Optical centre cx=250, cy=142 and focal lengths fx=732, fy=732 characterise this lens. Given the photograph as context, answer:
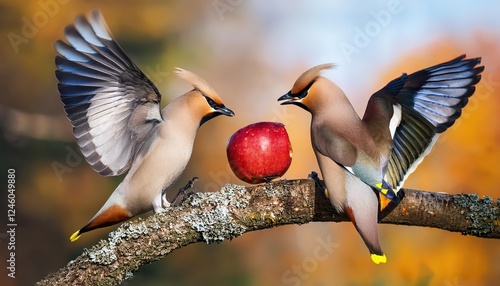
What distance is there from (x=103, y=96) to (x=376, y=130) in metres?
1.26

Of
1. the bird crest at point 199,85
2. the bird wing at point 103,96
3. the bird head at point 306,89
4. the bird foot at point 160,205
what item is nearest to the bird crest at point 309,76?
the bird head at point 306,89

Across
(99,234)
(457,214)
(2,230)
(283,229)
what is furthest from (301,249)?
(457,214)

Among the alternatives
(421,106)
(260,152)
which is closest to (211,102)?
(260,152)

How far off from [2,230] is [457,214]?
6052mm

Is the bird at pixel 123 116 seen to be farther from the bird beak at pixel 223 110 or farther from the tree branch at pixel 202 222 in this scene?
the tree branch at pixel 202 222

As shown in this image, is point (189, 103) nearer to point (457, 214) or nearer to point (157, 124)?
point (157, 124)

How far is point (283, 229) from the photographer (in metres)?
8.33

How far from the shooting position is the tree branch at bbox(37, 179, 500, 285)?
3.06 m

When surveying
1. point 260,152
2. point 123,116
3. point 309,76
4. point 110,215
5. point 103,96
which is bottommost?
point 110,215

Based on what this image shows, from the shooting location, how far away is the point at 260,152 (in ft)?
10.7

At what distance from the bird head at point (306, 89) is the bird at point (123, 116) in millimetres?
306

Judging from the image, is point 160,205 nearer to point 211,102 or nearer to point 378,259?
point 211,102

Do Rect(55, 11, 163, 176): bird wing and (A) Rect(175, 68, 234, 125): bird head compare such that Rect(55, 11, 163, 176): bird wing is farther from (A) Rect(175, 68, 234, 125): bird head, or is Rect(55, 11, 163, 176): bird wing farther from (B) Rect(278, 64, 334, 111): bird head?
(B) Rect(278, 64, 334, 111): bird head

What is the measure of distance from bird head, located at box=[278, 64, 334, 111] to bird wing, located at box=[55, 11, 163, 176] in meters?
0.65
